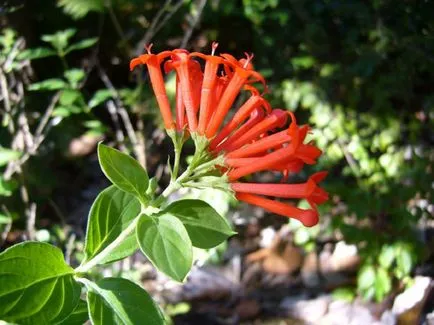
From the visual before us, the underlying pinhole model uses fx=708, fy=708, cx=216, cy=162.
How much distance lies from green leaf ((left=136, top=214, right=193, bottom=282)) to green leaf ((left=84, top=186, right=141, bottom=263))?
0.53ft

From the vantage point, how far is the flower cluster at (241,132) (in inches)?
47.0

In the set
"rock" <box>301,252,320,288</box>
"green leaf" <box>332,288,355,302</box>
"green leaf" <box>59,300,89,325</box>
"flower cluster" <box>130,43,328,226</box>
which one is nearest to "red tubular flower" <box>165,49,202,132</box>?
"flower cluster" <box>130,43,328,226</box>

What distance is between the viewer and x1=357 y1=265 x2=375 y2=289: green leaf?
9.55 feet

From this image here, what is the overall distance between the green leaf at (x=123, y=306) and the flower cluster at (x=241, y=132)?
25cm

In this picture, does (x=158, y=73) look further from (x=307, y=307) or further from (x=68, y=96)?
(x=307, y=307)

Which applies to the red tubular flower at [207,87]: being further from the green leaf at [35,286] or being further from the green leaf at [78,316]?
the green leaf at [78,316]

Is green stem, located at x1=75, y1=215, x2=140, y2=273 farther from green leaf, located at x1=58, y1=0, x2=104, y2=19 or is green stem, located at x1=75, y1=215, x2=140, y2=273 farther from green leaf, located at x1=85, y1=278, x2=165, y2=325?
green leaf, located at x1=58, y1=0, x2=104, y2=19

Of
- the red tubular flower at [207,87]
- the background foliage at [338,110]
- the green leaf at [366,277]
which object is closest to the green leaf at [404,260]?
the background foliage at [338,110]

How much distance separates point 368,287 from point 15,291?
6.47 feet

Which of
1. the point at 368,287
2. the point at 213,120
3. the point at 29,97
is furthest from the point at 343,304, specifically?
the point at 213,120

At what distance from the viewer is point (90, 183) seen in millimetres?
3746

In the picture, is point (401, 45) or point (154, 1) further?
point (154, 1)

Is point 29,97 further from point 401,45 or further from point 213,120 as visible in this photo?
point 213,120

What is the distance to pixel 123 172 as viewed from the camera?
1.21m
